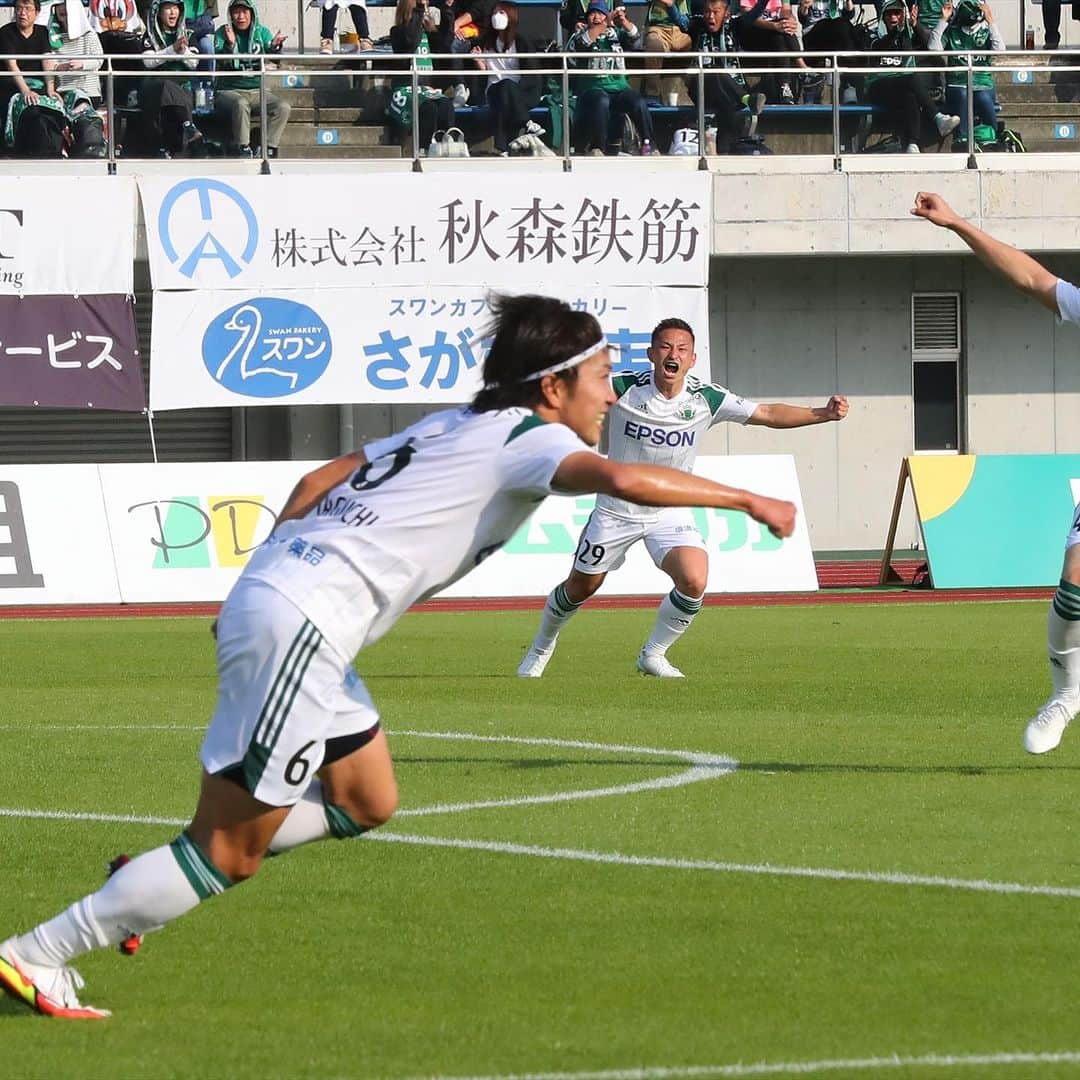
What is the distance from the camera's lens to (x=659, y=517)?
14.9 meters

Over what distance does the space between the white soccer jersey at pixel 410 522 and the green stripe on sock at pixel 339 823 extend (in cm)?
61

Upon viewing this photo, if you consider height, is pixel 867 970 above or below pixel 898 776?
above

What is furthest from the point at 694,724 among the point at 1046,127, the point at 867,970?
the point at 1046,127

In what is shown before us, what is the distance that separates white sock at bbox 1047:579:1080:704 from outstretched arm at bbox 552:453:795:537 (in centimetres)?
457

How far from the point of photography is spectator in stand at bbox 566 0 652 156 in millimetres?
27812

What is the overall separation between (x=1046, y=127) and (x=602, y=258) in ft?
24.7

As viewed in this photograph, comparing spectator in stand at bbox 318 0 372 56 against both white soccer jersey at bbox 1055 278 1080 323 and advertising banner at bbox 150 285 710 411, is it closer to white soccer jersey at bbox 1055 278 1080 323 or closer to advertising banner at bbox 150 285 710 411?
advertising banner at bbox 150 285 710 411

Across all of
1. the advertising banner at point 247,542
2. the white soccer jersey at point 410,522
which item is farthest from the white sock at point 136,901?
the advertising banner at point 247,542

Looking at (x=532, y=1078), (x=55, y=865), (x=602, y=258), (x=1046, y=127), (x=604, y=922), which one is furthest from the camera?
(x=1046, y=127)

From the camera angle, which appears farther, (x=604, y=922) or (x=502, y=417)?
(x=604, y=922)

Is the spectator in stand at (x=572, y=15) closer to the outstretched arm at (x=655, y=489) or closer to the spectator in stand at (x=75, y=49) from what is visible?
the spectator in stand at (x=75, y=49)

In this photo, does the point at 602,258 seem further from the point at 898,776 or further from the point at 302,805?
the point at 302,805

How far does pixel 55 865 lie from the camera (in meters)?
7.53

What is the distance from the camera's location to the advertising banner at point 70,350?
1032 inches
